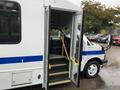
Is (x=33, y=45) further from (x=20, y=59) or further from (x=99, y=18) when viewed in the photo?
(x=99, y=18)

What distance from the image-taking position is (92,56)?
698cm

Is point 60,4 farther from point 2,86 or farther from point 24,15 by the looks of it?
point 2,86

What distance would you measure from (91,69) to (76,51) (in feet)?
5.32

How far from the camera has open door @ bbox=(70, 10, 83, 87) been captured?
5.69 m

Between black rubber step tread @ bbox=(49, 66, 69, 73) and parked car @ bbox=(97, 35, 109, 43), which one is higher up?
parked car @ bbox=(97, 35, 109, 43)

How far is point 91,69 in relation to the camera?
23.6ft

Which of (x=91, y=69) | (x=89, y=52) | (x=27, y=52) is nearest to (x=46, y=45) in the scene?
(x=27, y=52)

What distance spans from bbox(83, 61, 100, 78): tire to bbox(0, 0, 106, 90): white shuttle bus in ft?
3.65

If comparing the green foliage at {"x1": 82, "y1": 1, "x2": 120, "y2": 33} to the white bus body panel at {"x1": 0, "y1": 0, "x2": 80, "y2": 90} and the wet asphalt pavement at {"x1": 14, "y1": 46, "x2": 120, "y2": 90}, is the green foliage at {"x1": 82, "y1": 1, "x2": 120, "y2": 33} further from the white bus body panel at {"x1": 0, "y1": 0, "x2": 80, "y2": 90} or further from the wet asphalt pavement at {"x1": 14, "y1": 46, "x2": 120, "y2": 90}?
the white bus body panel at {"x1": 0, "y1": 0, "x2": 80, "y2": 90}

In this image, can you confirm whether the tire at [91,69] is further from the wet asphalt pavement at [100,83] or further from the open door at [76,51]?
the open door at [76,51]

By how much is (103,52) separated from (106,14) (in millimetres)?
28452

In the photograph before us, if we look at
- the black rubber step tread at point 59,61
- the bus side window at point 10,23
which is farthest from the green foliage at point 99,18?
the bus side window at point 10,23

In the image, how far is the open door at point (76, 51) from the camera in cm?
569

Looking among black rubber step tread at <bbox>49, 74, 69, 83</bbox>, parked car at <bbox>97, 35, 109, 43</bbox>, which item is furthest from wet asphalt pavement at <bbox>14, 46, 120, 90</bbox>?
parked car at <bbox>97, 35, 109, 43</bbox>
